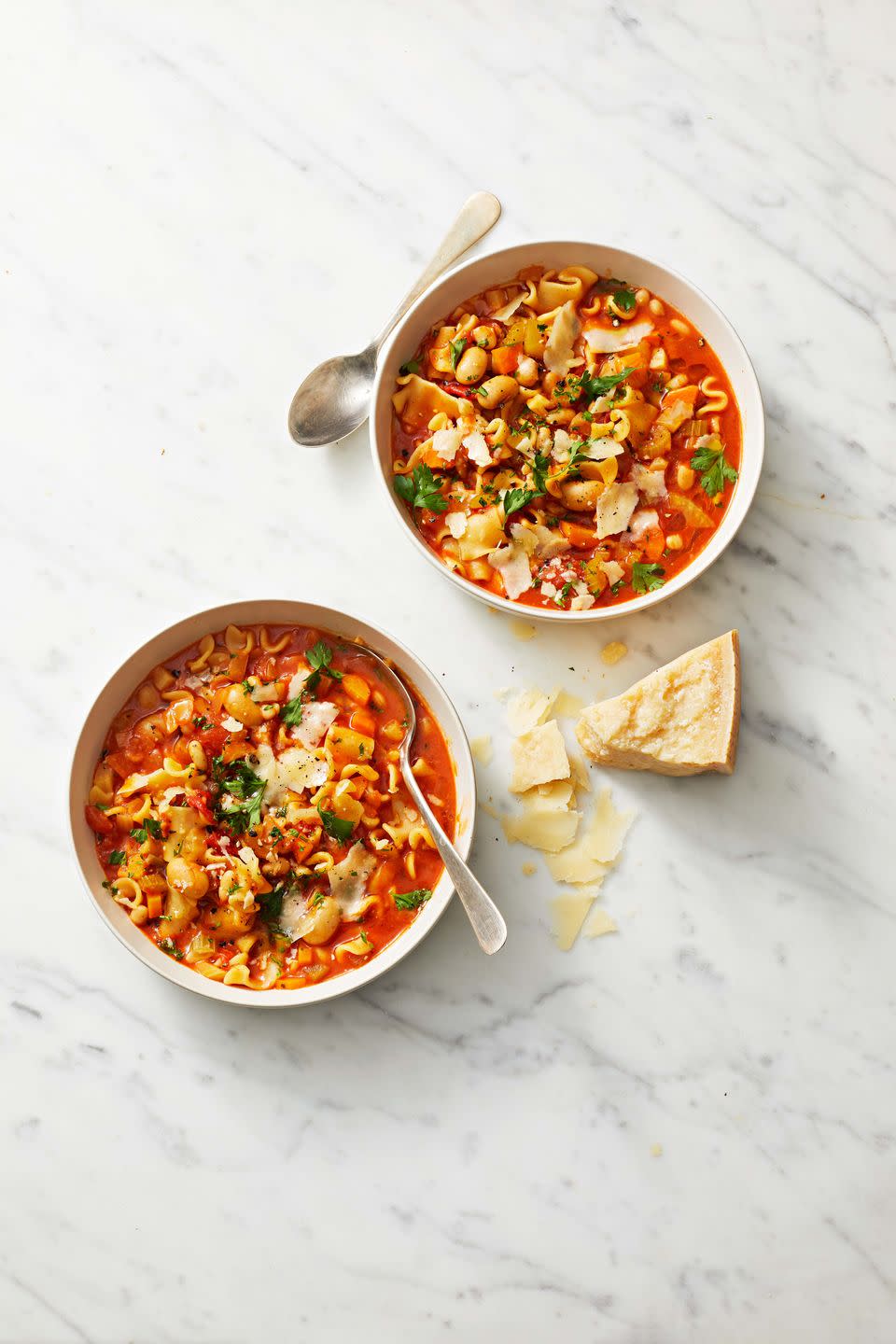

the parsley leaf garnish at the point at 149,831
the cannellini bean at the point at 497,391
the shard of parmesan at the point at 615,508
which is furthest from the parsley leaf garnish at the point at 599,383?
the parsley leaf garnish at the point at 149,831

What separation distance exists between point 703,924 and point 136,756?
240cm

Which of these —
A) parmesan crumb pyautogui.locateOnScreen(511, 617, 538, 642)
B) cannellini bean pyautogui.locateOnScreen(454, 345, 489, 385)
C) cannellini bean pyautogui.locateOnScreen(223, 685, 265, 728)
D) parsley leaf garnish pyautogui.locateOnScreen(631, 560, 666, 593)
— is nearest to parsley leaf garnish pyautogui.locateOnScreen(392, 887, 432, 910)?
cannellini bean pyautogui.locateOnScreen(223, 685, 265, 728)

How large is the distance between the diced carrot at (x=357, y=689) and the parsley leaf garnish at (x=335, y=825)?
0.44 m

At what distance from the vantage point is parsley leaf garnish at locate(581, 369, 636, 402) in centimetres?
470

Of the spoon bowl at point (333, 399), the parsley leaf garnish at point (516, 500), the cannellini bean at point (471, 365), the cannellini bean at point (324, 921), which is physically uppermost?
the cannellini bean at point (471, 365)

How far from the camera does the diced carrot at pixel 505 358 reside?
479 cm

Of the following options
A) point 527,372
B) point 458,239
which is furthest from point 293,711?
point 458,239

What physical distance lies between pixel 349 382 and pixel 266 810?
5.89ft

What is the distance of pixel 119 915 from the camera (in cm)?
454

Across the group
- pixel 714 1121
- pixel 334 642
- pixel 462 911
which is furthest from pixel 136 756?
pixel 714 1121

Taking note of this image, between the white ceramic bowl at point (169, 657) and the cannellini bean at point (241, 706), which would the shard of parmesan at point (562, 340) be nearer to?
the white ceramic bowl at point (169, 657)

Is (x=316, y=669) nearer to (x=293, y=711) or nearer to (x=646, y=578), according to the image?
(x=293, y=711)

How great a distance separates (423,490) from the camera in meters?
4.75

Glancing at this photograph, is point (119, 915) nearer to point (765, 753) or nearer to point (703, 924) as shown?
point (703, 924)
